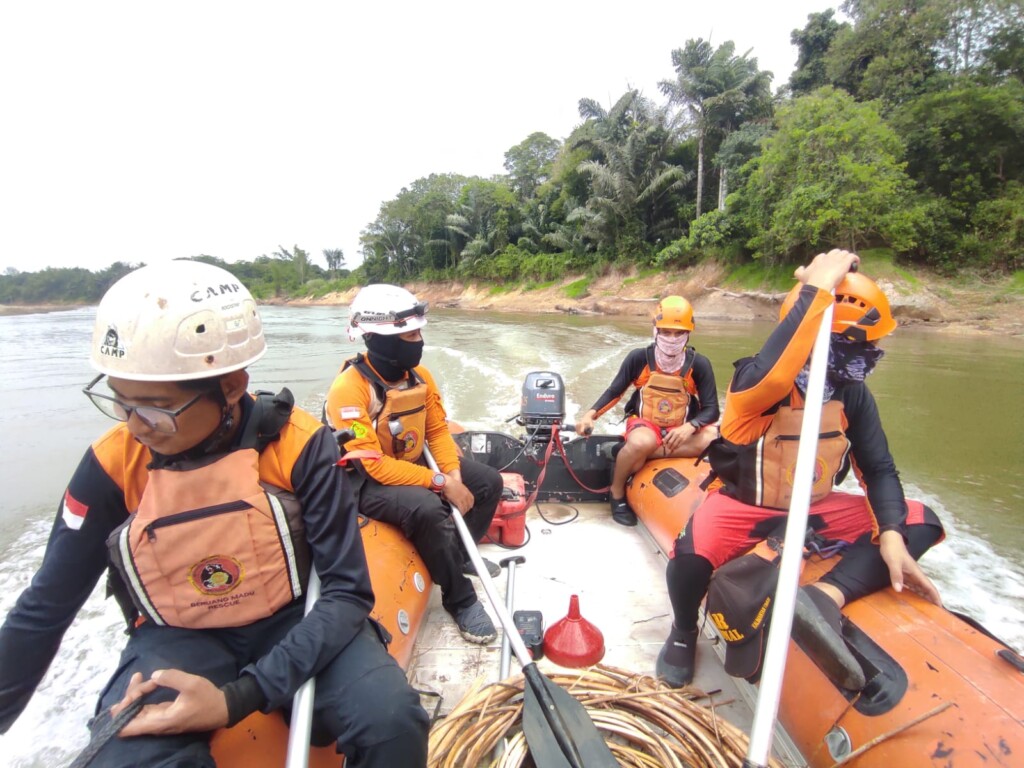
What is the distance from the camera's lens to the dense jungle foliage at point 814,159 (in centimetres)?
1786

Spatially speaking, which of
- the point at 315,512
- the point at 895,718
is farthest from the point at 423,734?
the point at 895,718

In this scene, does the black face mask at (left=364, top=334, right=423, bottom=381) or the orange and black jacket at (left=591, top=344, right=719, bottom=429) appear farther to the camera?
the orange and black jacket at (left=591, top=344, right=719, bottom=429)

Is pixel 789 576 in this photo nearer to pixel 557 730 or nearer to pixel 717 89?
pixel 557 730

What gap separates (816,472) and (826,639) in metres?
0.67

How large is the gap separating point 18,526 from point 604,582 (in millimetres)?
4591

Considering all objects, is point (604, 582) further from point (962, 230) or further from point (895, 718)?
point (962, 230)

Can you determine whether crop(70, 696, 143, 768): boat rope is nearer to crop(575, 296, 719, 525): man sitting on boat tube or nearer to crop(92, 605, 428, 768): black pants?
crop(92, 605, 428, 768): black pants

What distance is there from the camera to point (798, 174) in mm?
18656

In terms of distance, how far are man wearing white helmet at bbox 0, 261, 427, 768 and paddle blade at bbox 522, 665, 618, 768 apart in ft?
1.27

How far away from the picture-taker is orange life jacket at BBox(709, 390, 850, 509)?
202 cm

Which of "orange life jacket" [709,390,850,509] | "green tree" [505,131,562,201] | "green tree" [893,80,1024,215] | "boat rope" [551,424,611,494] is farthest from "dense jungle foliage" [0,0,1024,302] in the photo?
"orange life jacket" [709,390,850,509]

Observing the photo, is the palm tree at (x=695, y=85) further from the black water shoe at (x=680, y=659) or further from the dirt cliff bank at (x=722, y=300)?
the black water shoe at (x=680, y=659)

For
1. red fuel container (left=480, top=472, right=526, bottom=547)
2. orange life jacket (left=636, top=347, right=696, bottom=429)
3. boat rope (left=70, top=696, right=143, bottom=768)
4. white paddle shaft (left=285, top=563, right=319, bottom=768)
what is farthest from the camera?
orange life jacket (left=636, top=347, right=696, bottom=429)

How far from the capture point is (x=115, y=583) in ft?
4.60
